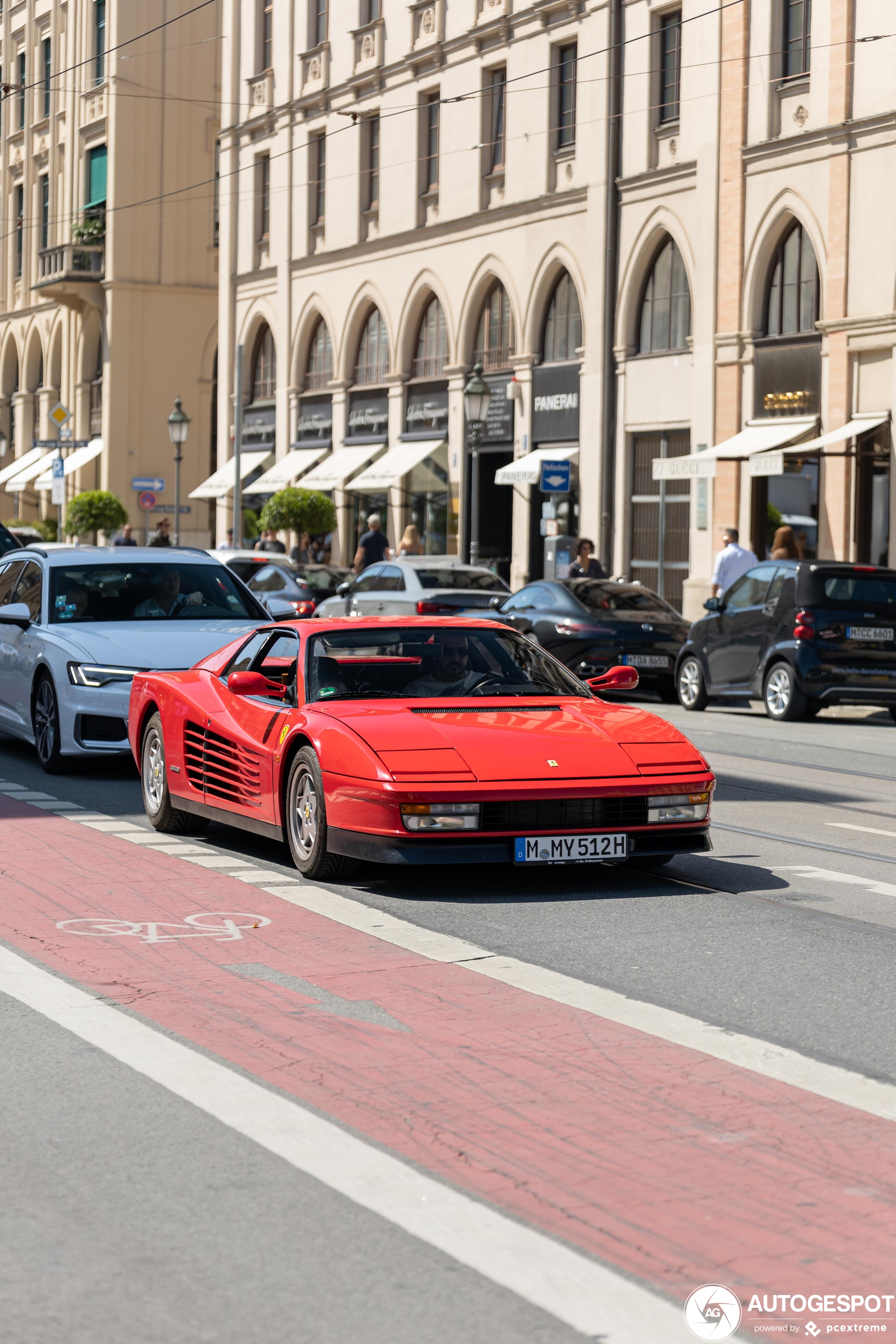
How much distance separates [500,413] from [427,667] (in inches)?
1239

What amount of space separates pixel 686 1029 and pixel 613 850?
272 cm

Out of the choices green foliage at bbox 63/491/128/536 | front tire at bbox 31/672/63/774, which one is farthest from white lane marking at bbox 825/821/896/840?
green foliage at bbox 63/491/128/536

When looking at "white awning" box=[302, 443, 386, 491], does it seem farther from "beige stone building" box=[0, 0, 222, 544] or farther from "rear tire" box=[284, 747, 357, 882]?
"rear tire" box=[284, 747, 357, 882]

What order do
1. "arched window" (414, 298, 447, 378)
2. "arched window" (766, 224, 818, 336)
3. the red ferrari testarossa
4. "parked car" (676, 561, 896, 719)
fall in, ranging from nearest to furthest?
the red ferrari testarossa, "parked car" (676, 561, 896, 719), "arched window" (766, 224, 818, 336), "arched window" (414, 298, 447, 378)

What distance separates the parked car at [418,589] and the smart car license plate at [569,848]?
15941mm

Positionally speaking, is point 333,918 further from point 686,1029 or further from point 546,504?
point 546,504

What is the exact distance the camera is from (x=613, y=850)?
924 centimetres

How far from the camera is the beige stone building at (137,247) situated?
63.1 metres

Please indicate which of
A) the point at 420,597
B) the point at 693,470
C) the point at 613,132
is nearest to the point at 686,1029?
the point at 420,597

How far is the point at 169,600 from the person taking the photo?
15555mm

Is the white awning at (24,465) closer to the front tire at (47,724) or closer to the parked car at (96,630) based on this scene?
the parked car at (96,630)

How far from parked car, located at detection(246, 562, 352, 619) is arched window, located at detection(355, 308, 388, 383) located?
13.4 metres

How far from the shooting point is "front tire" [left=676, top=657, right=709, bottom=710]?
74.8ft

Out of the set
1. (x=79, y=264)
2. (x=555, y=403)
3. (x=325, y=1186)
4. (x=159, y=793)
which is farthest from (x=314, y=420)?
(x=325, y=1186)
